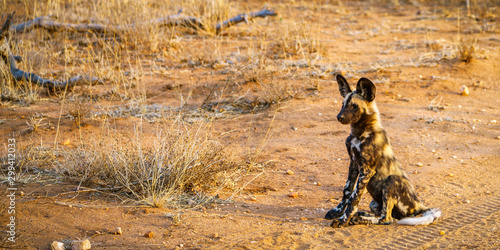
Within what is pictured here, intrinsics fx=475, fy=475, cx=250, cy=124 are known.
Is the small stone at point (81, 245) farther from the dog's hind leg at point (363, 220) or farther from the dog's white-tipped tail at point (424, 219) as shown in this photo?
the dog's white-tipped tail at point (424, 219)

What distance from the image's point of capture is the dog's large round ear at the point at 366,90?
4.01m

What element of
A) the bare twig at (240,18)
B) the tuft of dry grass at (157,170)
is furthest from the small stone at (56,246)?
the bare twig at (240,18)

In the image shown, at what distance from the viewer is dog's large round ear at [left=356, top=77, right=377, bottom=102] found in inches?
158

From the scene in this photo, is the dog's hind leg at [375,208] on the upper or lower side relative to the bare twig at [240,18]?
lower

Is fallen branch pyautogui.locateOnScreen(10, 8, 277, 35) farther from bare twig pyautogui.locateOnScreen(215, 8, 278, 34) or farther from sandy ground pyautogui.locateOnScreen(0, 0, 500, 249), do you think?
sandy ground pyautogui.locateOnScreen(0, 0, 500, 249)

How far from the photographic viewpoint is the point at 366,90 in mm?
4105

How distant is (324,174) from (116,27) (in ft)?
22.7

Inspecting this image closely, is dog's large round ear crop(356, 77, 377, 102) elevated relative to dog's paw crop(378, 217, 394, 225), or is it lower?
elevated

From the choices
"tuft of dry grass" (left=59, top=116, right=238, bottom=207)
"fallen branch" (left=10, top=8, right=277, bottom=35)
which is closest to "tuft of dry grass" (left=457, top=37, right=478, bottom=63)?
"fallen branch" (left=10, top=8, right=277, bottom=35)

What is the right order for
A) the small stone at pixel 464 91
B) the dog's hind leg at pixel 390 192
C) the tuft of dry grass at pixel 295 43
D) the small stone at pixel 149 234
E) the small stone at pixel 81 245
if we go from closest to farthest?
the small stone at pixel 81 245
the small stone at pixel 149 234
the dog's hind leg at pixel 390 192
the small stone at pixel 464 91
the tuft of dry grass at pixel 295 43

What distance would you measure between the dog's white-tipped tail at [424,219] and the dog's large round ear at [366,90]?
1079 mm

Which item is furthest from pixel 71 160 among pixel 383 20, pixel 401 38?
pixel 383 20

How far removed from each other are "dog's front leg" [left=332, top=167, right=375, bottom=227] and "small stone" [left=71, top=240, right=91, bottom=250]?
1.99 m

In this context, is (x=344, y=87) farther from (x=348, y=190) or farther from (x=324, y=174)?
(x=324, y=174)
